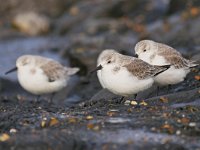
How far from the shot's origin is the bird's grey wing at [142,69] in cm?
1118

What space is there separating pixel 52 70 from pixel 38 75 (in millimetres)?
513

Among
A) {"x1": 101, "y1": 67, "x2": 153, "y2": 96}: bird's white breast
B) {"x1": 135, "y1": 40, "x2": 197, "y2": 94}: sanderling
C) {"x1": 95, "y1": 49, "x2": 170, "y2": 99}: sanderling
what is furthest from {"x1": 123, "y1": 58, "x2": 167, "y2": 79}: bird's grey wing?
{"x1": 135, "y1": 40, "x2": 197, "y2": 94}: sanderling

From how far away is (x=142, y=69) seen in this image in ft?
37.2

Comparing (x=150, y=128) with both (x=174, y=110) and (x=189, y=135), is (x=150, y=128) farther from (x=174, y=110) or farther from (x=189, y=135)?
(x=174, y=110)

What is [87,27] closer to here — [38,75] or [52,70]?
[52,70]

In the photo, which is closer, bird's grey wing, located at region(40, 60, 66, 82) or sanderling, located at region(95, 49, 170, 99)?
sanderling, located at region(95, 49, 170, 99)

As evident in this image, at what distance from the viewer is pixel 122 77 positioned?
11.0 metres

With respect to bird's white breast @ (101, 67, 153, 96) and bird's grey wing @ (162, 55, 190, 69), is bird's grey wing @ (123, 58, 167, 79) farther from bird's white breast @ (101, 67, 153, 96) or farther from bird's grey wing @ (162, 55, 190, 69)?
bird's grey wing @ (162, 55, 190, 69)

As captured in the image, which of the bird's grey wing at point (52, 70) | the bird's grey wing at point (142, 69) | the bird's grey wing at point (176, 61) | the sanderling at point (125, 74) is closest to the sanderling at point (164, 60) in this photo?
the bird's grey wing at point (176, 61)

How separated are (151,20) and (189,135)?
49.4 feet

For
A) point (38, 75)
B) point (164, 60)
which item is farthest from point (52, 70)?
point (164, 60)

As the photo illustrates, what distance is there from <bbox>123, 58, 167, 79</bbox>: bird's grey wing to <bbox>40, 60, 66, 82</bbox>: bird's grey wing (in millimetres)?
3530

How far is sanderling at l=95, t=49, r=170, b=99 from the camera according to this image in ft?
36.0

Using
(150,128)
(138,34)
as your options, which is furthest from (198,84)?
(138,34)
